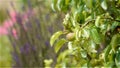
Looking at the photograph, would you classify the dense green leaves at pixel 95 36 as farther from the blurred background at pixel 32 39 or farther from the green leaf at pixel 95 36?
the blurred background at pixel 32 39

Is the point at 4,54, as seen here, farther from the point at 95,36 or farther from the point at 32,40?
the point at 95,36

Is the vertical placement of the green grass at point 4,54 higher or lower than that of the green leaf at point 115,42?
lower

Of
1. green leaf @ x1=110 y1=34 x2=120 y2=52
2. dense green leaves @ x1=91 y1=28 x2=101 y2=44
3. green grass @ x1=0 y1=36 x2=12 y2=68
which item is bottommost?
green grass @ x1=0 y1=36 x2=12 y2=68

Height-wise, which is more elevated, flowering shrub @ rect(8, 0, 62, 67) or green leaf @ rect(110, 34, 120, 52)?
green leaf @ rect(110, 34, 120, 52)

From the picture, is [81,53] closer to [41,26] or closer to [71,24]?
[71,24]

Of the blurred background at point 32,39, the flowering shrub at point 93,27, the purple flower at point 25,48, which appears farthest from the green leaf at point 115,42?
the purple flower at point 25,48

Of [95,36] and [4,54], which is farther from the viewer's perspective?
[4,54]

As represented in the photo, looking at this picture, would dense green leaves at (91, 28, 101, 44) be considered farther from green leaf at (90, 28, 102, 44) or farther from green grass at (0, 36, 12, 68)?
green grass at (0, 36, 12, 68)

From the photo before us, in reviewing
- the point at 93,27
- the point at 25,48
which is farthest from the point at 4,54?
the point at 93,27

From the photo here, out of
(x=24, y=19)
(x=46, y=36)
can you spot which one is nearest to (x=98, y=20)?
(x=46, y=36)

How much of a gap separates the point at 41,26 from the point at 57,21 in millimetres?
406

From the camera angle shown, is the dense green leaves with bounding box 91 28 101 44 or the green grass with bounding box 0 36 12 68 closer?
the dense green leaves with bounding box 91 28 101 44

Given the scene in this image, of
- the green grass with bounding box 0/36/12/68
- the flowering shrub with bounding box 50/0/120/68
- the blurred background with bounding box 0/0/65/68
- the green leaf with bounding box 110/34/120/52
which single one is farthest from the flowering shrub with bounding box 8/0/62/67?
the green leaf with bounding box 110/34/120/52

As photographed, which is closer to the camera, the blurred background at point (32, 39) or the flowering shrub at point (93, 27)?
the flowering shrub at point (93, 27)
